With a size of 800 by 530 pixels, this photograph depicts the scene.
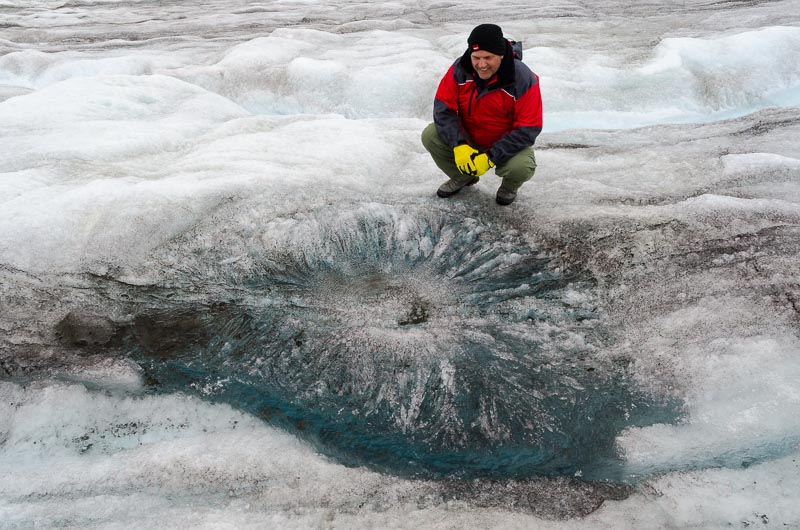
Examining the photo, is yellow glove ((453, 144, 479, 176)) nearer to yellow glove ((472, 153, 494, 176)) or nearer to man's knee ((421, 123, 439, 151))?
yellow glove ((472, 153, 494, 176))

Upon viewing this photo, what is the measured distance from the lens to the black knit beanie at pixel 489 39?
9.61 feet

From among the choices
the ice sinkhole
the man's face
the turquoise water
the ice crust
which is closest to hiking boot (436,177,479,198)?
the ice crust

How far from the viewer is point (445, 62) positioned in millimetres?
6523

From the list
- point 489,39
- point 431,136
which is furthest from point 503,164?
point 489,39

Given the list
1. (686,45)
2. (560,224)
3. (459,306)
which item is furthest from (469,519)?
(686,45)

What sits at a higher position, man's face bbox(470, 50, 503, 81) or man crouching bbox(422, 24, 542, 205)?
man's face bbox(470, 50, 503, 81)

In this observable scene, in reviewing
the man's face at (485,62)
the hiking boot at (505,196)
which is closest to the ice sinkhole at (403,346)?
the hiking boot at (505,196)

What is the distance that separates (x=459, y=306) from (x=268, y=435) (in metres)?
1.21

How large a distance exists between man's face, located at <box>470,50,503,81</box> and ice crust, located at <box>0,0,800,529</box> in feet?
3.08

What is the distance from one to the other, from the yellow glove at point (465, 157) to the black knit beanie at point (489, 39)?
1.95ft

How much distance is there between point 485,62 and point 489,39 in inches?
5.3

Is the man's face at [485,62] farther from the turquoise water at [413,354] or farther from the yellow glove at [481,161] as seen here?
the turquoise water at [413,354]

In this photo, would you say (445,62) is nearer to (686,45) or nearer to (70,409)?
(686,45)

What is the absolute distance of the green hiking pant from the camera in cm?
349
